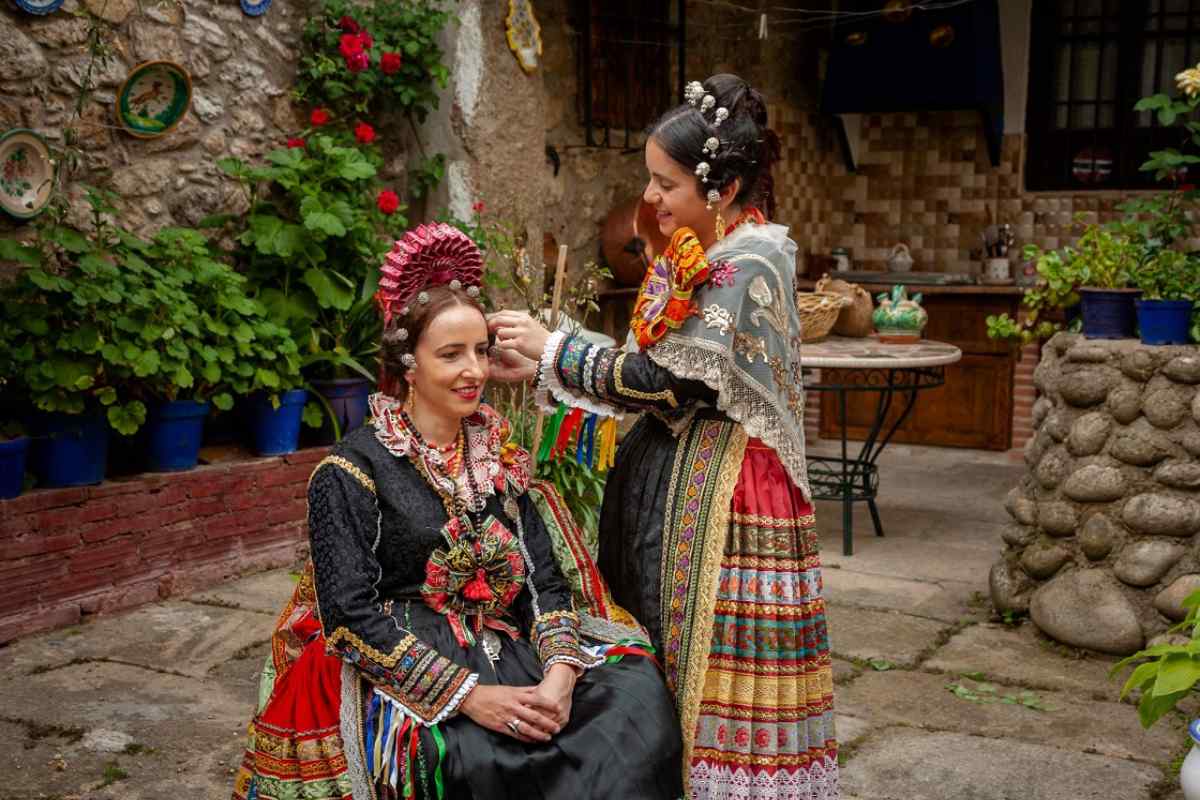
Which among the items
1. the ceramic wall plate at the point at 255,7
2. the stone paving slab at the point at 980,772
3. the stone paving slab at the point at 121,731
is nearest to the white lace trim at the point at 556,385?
the stone paving slab at the point at 980,772

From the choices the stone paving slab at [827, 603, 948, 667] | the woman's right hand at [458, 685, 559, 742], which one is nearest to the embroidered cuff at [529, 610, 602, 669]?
the woman's right hand at [458, 685, 559, 742]

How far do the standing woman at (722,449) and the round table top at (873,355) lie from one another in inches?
85.3

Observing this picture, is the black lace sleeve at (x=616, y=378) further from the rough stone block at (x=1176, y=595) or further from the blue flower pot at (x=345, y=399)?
the blue flower pot at (x=345, y=399)

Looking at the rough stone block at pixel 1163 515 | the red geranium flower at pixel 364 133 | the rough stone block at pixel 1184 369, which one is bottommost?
the rough stone block at pixel 1163 515

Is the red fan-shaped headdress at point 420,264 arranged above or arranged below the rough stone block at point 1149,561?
above

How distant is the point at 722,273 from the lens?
93.7 inches

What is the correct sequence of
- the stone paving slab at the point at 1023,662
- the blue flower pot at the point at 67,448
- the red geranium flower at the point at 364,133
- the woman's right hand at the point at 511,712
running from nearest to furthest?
the woman's right hand at the point at 511,712
the stone paving slab at the point at 1023,662
the blue flower pot at the point at 67,448
the red geranium flower at the point at 364,133

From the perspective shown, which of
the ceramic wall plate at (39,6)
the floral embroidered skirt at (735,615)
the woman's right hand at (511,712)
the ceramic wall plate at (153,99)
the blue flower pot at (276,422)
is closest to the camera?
the woman's right hand at (511,712)

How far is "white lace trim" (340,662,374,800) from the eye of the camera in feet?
7.16

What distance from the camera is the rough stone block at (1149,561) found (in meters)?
4.08

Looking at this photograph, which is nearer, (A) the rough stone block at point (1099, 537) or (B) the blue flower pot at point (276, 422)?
(A) the rough stone block at point (1099, 537)

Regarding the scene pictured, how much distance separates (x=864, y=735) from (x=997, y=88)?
5.21 m

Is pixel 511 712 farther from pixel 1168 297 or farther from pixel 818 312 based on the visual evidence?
pixel 818 312

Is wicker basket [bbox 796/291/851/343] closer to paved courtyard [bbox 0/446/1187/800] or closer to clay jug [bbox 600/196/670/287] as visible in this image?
paved courtyard [bbox 0/446/1187/800]
